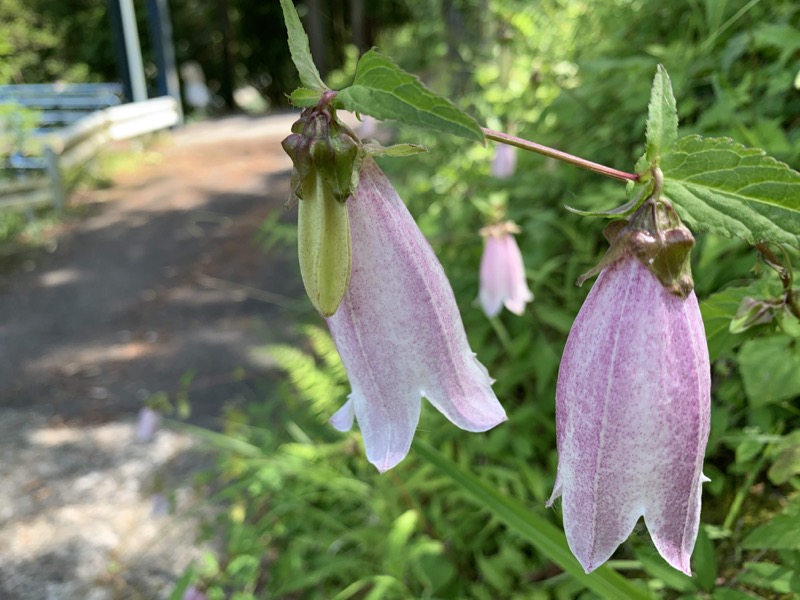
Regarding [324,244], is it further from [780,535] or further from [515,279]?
[515,279]

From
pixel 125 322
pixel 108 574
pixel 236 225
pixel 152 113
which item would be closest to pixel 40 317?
pixel 125 322

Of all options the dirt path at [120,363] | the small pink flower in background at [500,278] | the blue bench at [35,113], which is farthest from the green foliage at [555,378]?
the blue bench at [35,113]

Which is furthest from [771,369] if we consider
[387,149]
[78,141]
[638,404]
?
[78,141]

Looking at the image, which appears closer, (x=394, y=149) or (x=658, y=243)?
(x=658, y=243)

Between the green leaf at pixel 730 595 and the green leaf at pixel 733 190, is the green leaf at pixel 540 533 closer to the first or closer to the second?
the green leaf at pixel 730 595

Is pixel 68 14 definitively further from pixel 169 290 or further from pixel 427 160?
pixel 427 160

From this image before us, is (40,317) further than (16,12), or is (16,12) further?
(16,12)

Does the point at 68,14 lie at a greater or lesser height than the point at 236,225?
greater
